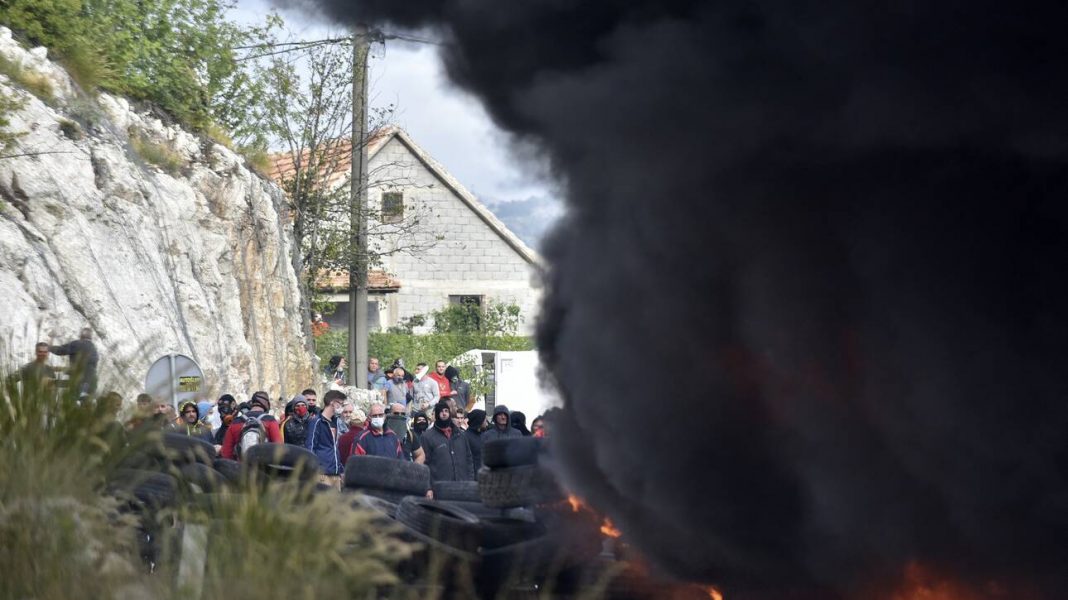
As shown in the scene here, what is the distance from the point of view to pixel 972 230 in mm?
7637

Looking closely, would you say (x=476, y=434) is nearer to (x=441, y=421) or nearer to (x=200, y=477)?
(x=441, y=421)

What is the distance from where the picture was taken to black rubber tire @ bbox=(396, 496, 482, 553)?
9.56 meters

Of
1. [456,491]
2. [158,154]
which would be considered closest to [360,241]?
[158,154]

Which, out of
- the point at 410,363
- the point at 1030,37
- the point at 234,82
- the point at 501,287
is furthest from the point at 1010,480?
the point at 501,287

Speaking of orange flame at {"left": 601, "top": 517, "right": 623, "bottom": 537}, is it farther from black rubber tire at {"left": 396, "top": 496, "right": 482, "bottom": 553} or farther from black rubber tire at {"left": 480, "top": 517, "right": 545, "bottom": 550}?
black rubber tire at {"left": 396, "top": 496, "right": 482, "bottom": 553}

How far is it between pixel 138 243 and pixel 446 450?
277 inches

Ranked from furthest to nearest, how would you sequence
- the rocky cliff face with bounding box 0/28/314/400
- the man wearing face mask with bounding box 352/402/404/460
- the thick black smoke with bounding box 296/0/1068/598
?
the rocky cliff face with bounding box 0/28/314/400
the man wearing face mask with bounding box 352/402/404/460
the thick black smoke with bounding box 296/0/1068/598

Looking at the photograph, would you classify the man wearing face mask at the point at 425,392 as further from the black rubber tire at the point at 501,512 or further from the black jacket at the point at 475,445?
the black rubber tire at the point at 501,512

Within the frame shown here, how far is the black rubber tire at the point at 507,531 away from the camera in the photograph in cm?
959

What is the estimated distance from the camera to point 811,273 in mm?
8359

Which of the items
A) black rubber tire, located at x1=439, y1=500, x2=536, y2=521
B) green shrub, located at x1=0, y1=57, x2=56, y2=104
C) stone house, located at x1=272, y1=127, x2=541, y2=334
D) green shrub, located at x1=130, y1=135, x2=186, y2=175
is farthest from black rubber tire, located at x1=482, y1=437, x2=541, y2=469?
stone house, located at x1=272, y1=127, x2=541, y2=334

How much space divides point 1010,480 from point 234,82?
25.0 metres

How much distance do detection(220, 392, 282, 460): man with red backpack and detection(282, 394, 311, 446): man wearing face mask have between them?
2.03 ft

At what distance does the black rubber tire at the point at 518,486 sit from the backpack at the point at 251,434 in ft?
13.8
